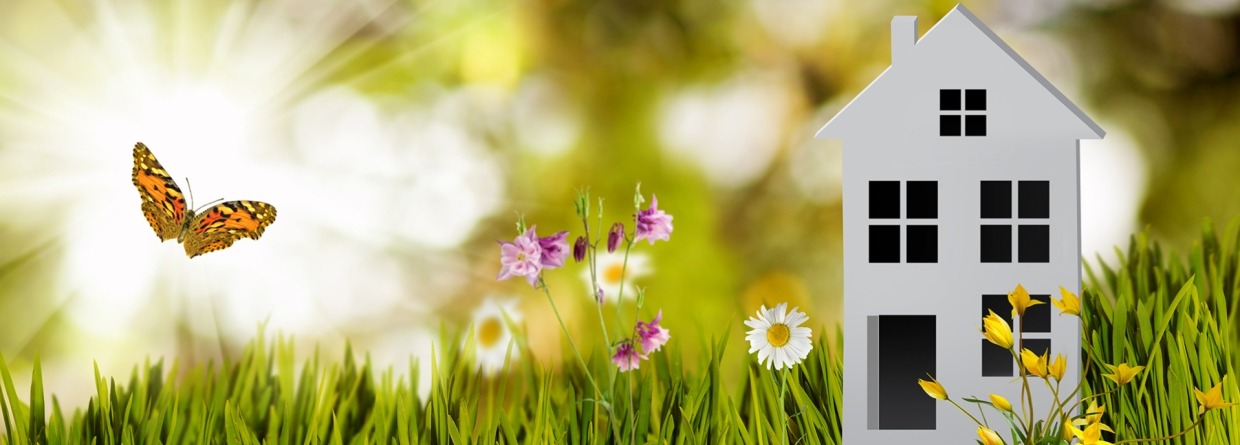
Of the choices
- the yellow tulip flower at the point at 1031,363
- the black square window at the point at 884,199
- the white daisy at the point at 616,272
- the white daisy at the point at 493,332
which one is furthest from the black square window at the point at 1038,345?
the white daisy at the point at 493,332

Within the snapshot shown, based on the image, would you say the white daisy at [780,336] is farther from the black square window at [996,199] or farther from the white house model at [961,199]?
the black square window at [996,199]

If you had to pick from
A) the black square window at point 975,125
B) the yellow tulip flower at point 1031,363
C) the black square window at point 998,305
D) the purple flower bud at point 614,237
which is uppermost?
the black square window at point 975,125

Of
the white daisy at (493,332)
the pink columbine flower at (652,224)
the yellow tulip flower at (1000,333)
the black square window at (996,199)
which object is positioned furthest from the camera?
the white daisy at (493,332)

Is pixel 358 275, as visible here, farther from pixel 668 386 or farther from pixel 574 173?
pixel 668 386

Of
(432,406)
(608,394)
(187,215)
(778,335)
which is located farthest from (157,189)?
(778,335)

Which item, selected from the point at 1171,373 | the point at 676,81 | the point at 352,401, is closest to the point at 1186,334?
the point at 1171,373

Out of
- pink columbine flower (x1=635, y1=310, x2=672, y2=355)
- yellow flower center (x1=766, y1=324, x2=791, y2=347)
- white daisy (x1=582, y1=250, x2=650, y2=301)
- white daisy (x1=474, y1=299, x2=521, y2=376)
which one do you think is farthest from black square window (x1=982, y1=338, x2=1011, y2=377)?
white daisy (x1=474, y1=299, x2=521, y2=376)
